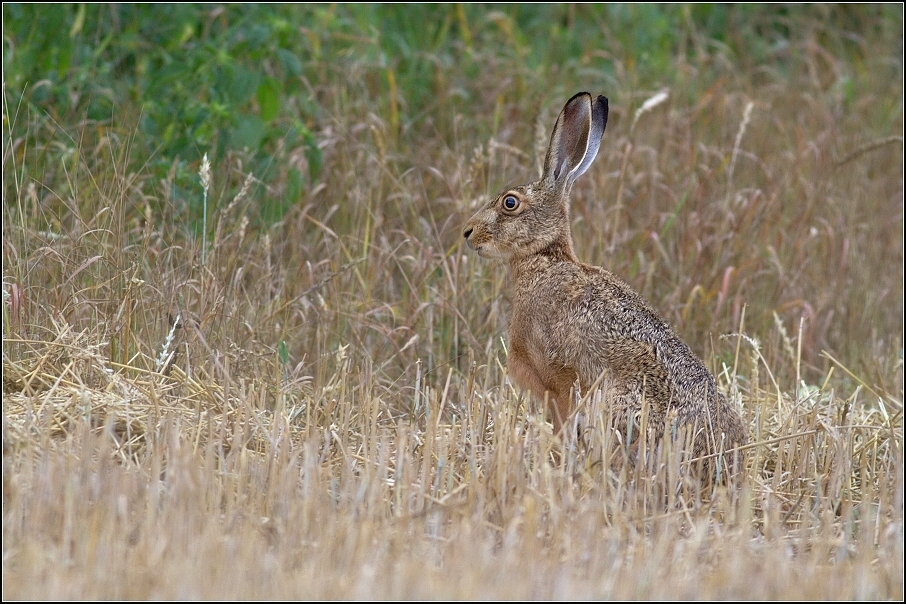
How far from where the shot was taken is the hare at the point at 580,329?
16.5ft

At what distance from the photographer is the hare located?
5.02 m

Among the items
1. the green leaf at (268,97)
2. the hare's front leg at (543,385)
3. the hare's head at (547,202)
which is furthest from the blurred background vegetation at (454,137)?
the hare's front leg at (543,385)

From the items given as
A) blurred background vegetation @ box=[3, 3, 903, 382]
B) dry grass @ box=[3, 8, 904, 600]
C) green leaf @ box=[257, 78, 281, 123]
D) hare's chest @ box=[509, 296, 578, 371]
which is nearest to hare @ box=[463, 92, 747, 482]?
hare's chest @ box=[509, 296, 578, 371]

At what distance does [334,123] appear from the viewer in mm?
8039

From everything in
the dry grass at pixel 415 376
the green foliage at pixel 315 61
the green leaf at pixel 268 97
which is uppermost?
the green foliage at pixel 315 61

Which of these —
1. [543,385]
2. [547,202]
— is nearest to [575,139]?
[547,202]

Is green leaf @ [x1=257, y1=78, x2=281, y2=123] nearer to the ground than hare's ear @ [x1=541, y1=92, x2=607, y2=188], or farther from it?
farther from it

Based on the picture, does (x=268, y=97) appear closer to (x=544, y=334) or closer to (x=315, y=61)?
(x=315, y=61)

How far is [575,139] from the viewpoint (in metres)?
5.79

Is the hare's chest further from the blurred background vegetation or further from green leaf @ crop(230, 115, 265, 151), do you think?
green leaf @ crop(230, 115, 265, 151)

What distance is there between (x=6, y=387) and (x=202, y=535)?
166 centimetres

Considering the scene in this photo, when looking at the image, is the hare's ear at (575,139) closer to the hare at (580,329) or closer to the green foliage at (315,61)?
the hare at (580,329)

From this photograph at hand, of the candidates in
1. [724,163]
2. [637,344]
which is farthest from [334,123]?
[637,344]

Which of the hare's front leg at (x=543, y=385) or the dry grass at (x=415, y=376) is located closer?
the dry grass at (x=415, y=376)
